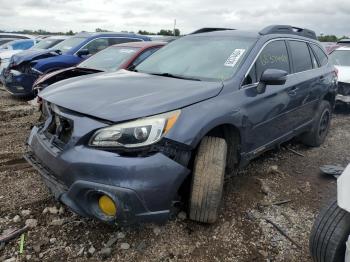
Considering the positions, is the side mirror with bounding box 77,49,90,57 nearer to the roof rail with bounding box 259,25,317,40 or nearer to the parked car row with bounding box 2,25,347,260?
the parked car row with bounding box 2,25,347,260

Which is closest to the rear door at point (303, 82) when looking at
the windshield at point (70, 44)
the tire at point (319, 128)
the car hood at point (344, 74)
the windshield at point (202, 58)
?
the tire at point (319, 128)

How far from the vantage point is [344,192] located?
1.99 metres

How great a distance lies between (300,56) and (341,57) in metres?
5.28

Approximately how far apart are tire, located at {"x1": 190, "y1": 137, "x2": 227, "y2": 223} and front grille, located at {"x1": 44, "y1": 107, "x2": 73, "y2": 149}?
3.42 feet

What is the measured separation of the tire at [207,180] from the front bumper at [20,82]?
6291 mm

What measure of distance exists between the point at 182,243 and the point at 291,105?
2.17 metres

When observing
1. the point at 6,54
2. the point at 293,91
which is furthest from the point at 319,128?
the point at 6,54

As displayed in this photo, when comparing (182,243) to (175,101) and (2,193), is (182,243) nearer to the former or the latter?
(175,101)

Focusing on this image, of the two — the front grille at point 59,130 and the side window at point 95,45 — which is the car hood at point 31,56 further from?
the front grille at point 59,130

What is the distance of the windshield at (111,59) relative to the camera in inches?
254

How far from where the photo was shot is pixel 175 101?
2734 millimetres

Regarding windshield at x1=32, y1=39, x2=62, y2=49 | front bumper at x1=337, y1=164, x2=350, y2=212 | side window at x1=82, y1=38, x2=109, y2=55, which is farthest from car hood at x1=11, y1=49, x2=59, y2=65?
front bumper at x1=337, y1=164, x2=350, y2=212

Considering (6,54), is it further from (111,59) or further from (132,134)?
(132,134)

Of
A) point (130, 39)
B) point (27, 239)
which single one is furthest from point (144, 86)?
point (130, 39)
